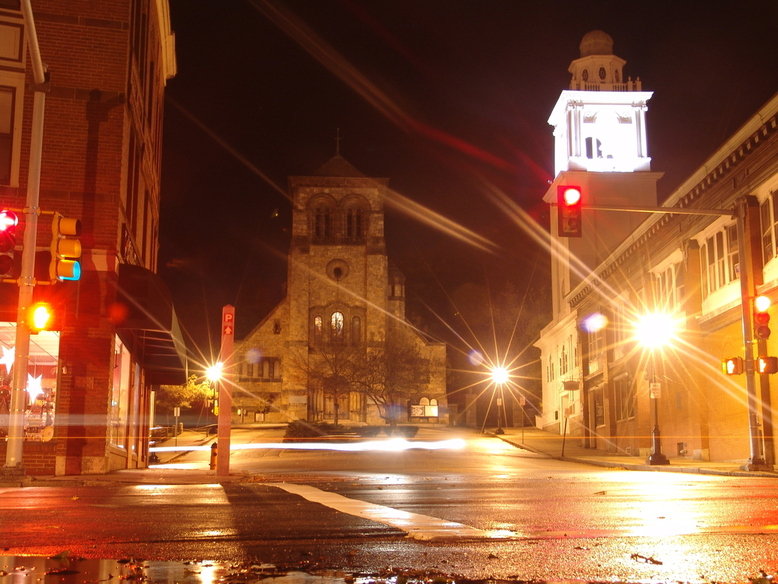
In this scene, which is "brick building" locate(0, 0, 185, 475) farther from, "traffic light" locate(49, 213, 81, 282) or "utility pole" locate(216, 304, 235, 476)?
"traffic light" locate(49, 213, 81, 282)

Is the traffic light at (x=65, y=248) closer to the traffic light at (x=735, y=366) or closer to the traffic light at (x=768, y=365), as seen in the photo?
the traffic light at (x=735, y=366)

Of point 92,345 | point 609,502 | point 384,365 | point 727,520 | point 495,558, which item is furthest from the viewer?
point 384,365

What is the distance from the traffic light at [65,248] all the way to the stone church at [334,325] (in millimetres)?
59830

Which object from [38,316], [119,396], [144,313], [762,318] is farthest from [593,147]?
[38,316]

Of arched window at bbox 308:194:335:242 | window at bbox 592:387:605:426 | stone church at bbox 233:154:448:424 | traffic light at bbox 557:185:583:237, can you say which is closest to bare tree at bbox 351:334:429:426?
stone church at bbox 233:154:448:424

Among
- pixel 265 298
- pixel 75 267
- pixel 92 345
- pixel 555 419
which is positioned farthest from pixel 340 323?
pixel 75 267

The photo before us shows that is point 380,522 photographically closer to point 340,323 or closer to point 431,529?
point 431,529

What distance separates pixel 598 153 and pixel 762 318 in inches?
1643

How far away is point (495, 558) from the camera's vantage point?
6812 mm

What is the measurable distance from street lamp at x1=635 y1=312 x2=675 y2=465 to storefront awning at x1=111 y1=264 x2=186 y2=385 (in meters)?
14.3

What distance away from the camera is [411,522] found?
889cm

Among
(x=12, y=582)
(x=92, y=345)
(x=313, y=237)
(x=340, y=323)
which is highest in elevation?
(x=313, y=237)

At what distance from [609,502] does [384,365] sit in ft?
201

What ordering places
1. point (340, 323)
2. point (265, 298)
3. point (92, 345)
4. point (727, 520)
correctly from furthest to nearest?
point (265, 298), point (340, 323), point (92, 345), point (727, 520)
